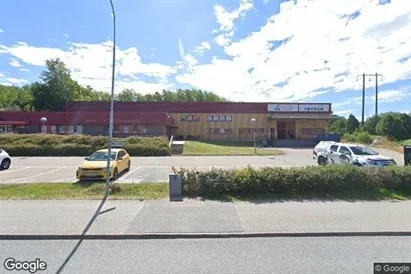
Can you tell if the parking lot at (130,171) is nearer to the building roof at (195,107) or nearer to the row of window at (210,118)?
the row of window at (210,118)

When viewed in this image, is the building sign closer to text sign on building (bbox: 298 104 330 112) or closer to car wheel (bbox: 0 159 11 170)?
text sign on building (bbox: 298 104 330 112)

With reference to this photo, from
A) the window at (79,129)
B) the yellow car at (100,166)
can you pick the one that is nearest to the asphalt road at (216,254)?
the yellow car at (100,166)

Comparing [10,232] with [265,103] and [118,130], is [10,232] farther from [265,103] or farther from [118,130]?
[265,103]

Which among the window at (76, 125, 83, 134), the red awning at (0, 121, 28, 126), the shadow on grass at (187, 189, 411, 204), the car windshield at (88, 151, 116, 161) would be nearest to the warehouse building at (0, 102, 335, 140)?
the window at (76, 125, 83, 134)

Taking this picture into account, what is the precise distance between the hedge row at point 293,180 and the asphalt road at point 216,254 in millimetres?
3143

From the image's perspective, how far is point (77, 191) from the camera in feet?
29.3

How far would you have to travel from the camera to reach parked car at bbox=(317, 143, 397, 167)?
1255 centimetres

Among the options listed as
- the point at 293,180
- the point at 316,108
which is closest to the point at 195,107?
the point at 316,108

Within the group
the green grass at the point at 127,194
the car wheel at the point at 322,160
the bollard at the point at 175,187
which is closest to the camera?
the green grass at the point at 127,194

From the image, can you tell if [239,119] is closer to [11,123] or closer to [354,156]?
[354,156]

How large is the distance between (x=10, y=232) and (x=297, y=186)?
309 inches

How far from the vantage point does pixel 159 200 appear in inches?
303

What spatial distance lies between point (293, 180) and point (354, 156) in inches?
281

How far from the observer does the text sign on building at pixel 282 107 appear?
4531 centimetres
